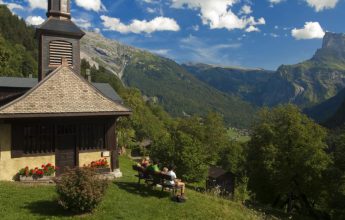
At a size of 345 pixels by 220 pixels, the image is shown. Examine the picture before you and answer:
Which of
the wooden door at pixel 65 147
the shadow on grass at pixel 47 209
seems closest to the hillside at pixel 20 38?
the wooden door at pixel 65 147

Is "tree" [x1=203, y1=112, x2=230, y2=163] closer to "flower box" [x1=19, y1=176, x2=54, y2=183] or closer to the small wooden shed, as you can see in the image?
the small wooden shed

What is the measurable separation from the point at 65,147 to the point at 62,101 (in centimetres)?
284

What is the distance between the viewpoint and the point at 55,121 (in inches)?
836

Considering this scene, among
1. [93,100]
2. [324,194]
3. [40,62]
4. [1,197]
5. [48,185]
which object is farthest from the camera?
[324,194]

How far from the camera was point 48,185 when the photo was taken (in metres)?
19.8

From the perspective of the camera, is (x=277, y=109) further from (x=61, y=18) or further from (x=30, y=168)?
(x=30, y=168)

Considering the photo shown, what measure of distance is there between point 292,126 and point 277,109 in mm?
4019

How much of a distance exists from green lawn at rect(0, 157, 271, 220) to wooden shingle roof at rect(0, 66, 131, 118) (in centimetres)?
411

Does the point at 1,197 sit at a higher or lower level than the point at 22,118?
lower

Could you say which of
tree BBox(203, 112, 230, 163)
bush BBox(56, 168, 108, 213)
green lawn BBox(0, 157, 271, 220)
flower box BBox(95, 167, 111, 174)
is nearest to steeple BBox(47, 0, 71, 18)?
flower box BBox(95, 167, 111, 174)


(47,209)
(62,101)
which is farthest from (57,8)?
(47,209)

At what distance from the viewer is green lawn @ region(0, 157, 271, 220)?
15.2 metres

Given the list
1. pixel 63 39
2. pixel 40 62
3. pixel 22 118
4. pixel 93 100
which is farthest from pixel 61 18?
pixel 22 118

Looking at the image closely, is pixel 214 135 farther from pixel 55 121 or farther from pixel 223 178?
pixel 55 121
